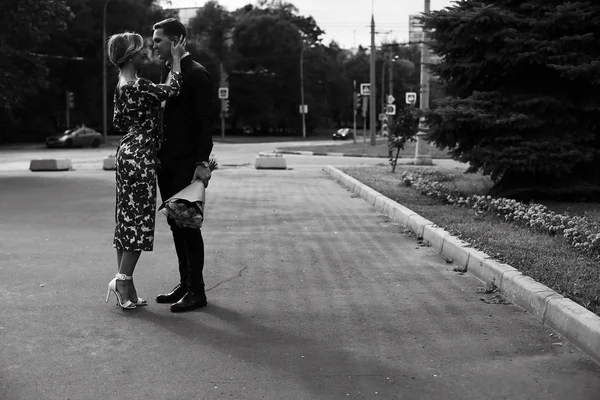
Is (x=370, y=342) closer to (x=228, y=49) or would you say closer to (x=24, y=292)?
(x=24, y=292)

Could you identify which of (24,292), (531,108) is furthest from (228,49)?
(24,292)

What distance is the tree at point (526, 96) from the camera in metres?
11.0

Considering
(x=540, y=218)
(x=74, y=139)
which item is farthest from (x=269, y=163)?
(x=74, y=139)

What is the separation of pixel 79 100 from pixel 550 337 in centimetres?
5946

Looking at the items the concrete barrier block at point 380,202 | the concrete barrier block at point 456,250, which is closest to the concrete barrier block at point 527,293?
the concrete barrier block at point 456,250

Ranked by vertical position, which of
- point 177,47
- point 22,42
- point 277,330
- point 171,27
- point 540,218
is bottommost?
point 277,330

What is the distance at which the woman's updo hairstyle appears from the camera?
537cm

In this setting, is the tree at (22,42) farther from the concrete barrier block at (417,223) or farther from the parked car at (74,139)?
the parked car at (74,139)

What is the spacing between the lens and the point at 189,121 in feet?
17.7

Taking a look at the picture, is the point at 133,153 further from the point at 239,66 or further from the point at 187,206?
the point at 239,66

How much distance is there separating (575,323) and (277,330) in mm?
1815

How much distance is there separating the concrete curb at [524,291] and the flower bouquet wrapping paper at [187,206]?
2.33 metres

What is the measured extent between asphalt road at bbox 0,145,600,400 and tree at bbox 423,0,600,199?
3.25 metres

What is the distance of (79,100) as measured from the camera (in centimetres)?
6050
